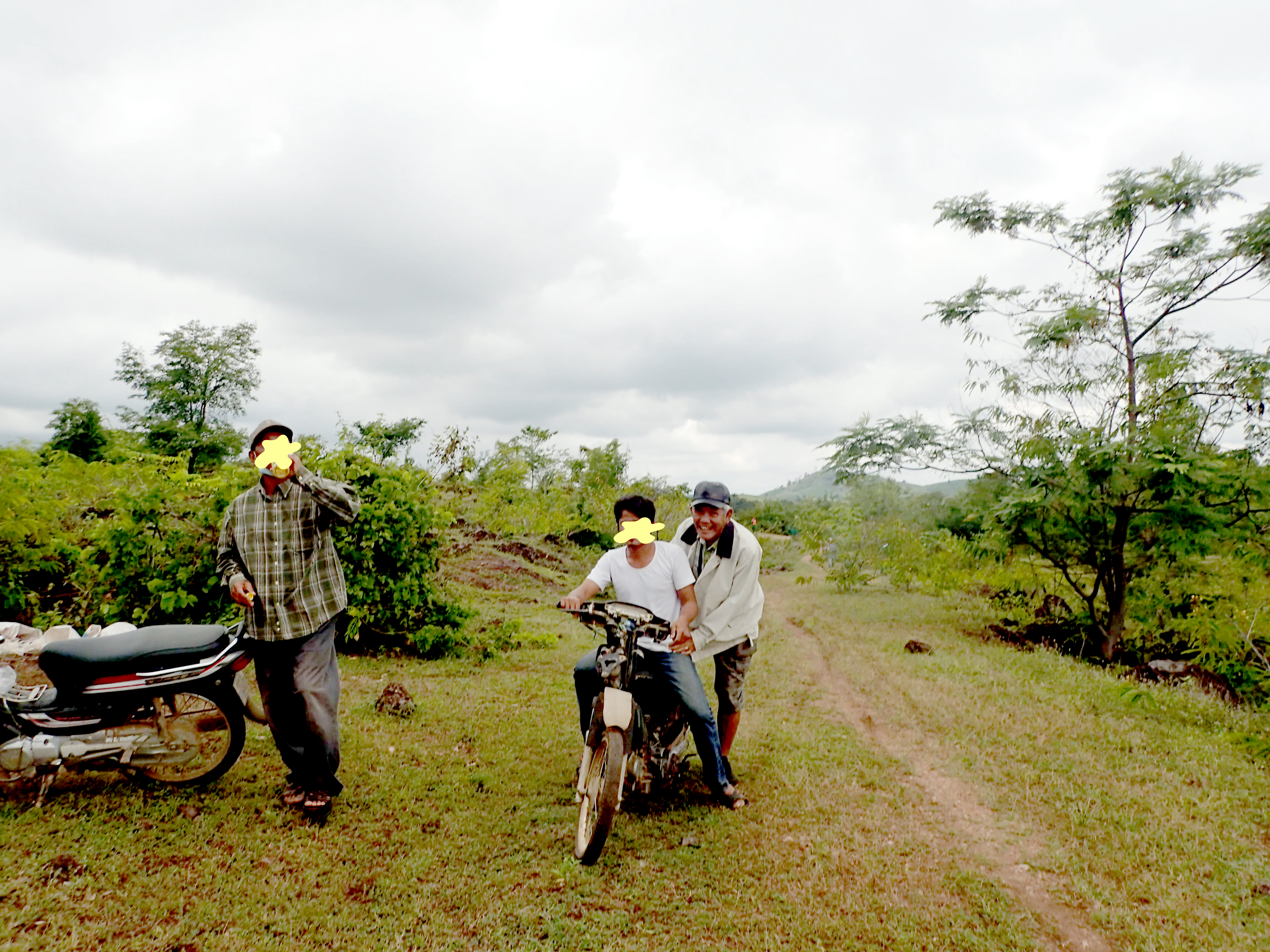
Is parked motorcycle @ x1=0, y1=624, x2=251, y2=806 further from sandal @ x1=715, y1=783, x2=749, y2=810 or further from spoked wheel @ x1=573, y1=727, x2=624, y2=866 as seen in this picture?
sandal @ x1=715, y1=783, x2=749, y2=810

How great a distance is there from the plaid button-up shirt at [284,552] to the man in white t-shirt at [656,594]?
4.51 feet

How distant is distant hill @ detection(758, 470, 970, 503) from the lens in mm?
14141

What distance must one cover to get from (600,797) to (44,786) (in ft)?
9.60

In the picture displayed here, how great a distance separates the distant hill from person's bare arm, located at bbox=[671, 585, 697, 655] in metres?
10.5

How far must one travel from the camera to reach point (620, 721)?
366cm

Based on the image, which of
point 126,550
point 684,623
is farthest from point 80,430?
point 684,623

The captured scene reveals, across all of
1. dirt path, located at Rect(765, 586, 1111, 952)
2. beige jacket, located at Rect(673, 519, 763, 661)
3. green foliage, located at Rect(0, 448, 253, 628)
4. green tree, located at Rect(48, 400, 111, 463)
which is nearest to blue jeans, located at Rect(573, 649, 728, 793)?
beige jacket, located at Rect(673, 519, 763, 661)

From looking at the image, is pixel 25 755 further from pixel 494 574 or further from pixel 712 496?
pixel 494 574

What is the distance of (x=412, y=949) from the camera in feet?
9.75

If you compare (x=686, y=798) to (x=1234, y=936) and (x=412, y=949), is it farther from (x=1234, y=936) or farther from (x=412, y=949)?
(x=1234, y=936)

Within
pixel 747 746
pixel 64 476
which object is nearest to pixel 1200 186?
pixel 747 746

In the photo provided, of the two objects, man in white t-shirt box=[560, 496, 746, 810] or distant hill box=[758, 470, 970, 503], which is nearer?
man in white t-shirt box=[560, 496, 746, 810]

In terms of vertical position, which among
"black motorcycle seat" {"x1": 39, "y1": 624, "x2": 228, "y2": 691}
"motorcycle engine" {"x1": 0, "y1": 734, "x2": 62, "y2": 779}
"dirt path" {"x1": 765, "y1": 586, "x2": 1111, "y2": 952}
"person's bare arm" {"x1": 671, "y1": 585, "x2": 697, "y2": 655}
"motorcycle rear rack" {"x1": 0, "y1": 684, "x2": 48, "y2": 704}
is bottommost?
"dirt path" {"x1": 765, "y1": 586, "x2": 1111, "y2": 952}

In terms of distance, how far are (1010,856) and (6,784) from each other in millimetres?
5535
